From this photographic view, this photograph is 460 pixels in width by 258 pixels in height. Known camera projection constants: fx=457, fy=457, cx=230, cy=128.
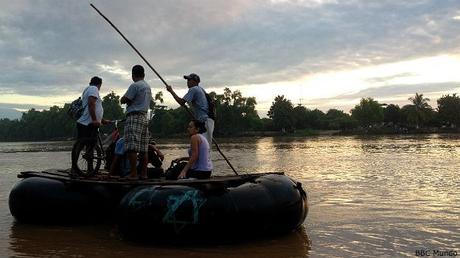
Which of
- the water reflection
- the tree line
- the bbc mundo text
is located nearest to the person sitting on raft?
the water reflection

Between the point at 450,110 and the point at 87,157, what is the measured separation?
337 feet

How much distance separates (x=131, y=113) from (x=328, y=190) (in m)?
6.50

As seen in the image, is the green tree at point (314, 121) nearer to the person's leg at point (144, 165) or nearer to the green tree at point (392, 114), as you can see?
the green tree at point (392, 114)

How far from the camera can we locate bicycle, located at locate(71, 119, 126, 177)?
9.12 metres

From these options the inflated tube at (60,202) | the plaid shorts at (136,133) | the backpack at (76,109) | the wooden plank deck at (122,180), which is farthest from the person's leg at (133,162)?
the backpack at (76,109)

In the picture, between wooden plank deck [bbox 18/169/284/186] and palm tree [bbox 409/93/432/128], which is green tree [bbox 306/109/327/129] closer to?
palm tree [bbox 409/93/432/128]

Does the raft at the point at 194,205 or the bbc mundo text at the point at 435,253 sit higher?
the raft at the point at 194,205

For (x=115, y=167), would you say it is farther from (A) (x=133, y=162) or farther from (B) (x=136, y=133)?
(B) (x=136, y=133)

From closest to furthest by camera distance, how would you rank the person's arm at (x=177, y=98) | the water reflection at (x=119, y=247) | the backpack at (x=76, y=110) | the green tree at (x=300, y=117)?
the water reflection at (x=119, y=247) < the person's arm at (x=177, y=98) < the backpack at (x=76, y=110) < the green tree at (x=300, y=117)

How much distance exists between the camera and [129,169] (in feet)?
30.2

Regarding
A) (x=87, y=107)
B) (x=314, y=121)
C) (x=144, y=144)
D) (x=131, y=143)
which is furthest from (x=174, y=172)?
(x=314, y=121)

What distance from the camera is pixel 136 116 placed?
27.9ft

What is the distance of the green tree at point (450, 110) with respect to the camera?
98.0 meters

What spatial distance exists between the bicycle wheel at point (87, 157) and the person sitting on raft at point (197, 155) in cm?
236
